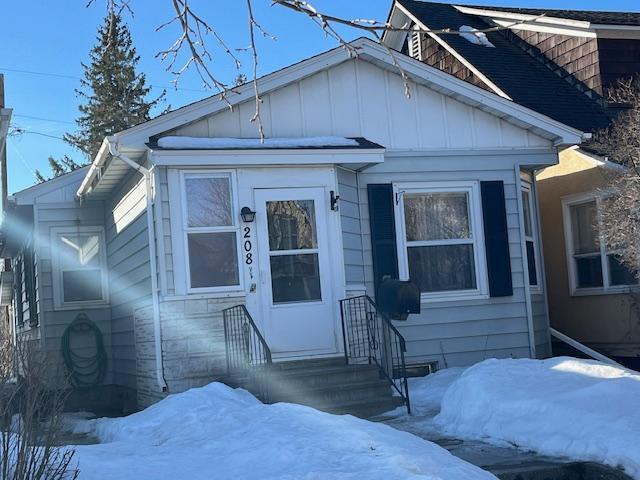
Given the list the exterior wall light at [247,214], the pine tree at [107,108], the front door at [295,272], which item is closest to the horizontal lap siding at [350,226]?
the front door at [295,272]

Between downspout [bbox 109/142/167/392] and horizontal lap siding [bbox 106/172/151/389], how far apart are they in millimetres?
299

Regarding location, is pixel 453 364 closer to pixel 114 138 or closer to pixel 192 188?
pixel 192 188

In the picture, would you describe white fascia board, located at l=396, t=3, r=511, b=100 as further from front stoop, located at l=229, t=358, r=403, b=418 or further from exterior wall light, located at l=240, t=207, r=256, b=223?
front stoop, located at l=229, t=358, r=403, b=418

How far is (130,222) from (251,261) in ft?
7.27

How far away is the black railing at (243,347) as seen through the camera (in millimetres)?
8906

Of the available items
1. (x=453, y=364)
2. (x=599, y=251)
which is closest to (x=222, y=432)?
(x=453, y=364)

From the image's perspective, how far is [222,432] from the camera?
6.76m

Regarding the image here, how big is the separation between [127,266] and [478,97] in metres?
5.13

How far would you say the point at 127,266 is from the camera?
1148 centimetres

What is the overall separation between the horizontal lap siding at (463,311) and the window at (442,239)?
144 millimetres

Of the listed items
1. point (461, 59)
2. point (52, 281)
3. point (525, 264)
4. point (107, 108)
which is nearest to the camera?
point (525, 264)

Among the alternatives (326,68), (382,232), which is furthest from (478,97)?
(382,232)

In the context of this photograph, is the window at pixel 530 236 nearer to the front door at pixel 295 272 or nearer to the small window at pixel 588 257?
the small window at pixel 588 257

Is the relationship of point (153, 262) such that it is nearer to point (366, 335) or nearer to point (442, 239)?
point (366, 335)
